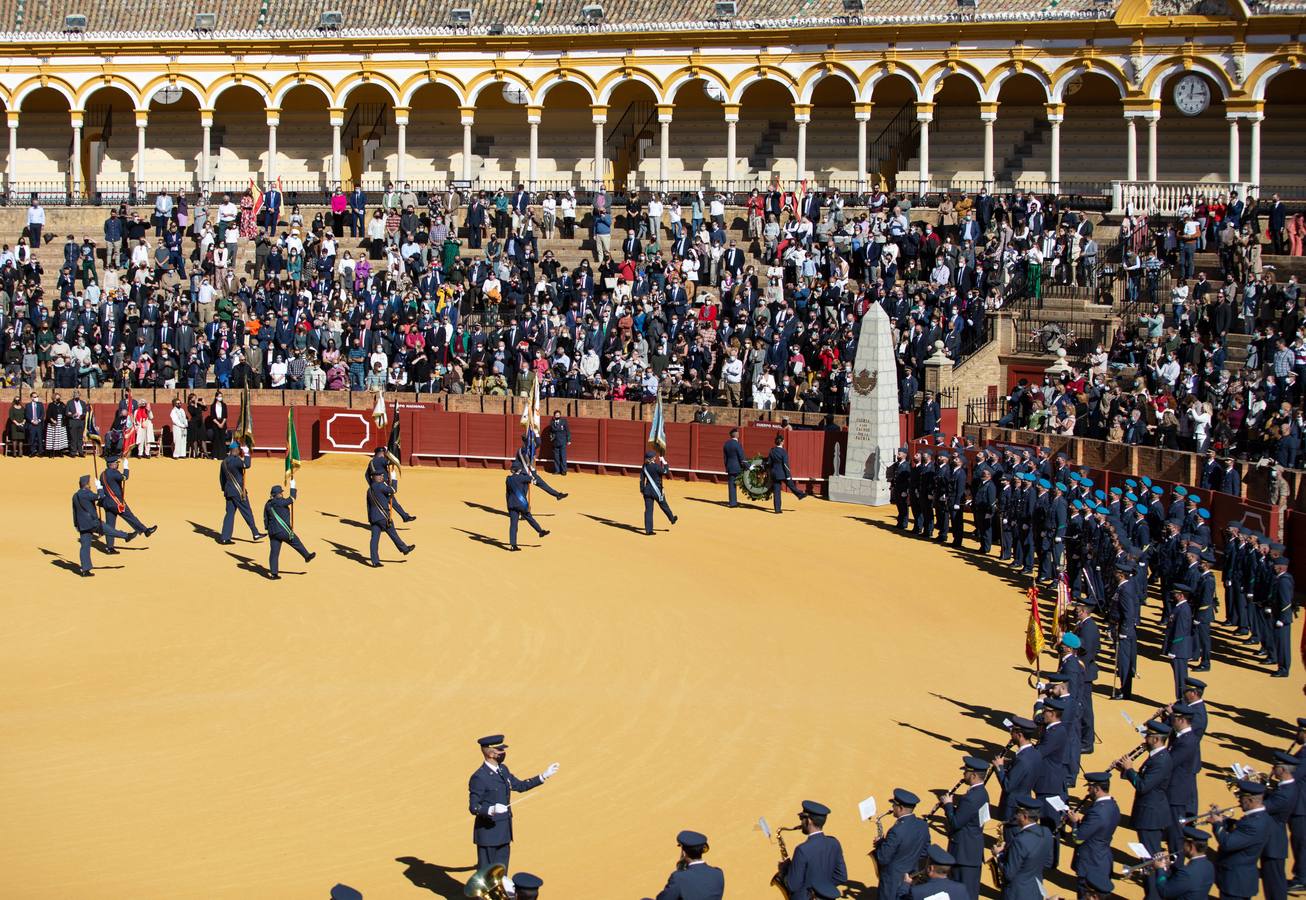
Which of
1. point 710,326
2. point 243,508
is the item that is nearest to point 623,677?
point 243,508

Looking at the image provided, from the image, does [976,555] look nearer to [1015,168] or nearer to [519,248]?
[519,248]

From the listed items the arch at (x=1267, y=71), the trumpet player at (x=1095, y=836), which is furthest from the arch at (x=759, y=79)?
the trumpet player at (x=1095, y=836)

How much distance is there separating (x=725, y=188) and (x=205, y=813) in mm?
35564

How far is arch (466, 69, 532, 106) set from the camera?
49.8 metres

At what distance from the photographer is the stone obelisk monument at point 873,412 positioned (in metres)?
32.4

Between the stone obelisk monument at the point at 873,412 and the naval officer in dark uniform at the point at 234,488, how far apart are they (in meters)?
11.6

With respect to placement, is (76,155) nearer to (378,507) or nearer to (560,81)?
(560,81)

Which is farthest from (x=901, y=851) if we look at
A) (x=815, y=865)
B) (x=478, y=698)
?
(x=478, y=698)

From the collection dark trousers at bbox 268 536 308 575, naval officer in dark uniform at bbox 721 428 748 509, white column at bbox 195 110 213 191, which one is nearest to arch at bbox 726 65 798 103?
white column at bbox 195 110 213 191

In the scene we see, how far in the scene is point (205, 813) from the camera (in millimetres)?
15633

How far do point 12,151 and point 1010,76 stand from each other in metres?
28.9

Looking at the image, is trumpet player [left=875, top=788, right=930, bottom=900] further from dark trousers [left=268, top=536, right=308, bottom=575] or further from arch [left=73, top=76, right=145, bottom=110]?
arch [left=73, top=76, right=145, bottom=110]

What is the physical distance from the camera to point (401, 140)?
5050 cm

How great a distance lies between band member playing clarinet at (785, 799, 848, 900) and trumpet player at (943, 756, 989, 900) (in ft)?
5.50
